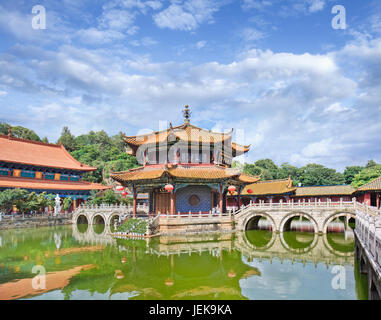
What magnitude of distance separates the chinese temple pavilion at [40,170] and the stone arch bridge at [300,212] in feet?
79.1

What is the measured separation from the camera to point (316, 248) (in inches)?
857

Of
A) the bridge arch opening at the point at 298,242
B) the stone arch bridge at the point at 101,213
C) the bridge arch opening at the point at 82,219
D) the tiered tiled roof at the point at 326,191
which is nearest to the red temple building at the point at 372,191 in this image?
the tiered tiled roof at the point at 326,191

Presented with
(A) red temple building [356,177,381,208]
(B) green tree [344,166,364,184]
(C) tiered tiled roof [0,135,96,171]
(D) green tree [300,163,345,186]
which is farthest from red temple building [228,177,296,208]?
(B) green tree [344,166,364,184]

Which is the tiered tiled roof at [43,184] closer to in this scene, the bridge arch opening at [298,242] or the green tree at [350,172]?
the bridge arch opening at [298,242]

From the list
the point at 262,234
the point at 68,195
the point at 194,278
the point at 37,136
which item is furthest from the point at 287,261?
the point at 37,136

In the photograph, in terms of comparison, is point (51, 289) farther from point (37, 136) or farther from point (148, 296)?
point (37, 136)

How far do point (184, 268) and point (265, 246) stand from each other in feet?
29.3

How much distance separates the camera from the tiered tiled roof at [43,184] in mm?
37219

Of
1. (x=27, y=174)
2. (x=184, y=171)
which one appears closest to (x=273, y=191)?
(x=184, y=171)

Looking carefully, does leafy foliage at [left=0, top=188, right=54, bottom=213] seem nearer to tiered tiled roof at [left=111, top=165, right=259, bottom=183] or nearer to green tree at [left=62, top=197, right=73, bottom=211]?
green tree at [left=62, top=197, right=73, bottom=211]

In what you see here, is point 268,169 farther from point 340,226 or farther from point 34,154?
point 34,154

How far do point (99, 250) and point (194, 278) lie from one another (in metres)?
9.42

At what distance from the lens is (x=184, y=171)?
28.1 m

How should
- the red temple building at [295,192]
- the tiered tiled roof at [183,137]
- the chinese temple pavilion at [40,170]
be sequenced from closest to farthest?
1. the tiered tiled roof at [183,137]
2. the red temple building at [295,192]
3. the chinese temple pavilion at [40,170]
